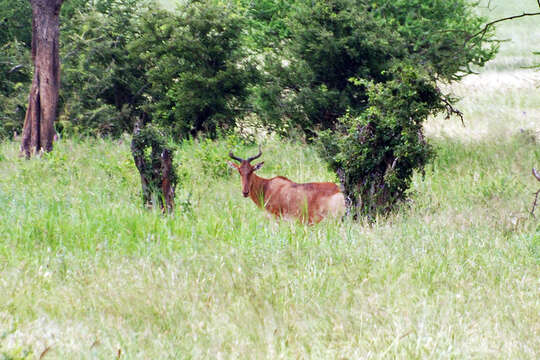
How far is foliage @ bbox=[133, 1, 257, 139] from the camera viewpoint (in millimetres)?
15086

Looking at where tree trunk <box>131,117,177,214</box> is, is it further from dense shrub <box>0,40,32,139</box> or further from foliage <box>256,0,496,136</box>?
dense shrub <box>0,40,32,139</box>

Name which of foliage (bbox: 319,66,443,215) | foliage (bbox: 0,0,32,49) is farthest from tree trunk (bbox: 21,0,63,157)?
foliage (bbox: 319,66,443,215)

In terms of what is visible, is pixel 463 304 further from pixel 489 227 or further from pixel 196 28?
pixel 196 28

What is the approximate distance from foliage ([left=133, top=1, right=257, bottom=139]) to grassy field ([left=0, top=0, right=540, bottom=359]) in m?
6.63

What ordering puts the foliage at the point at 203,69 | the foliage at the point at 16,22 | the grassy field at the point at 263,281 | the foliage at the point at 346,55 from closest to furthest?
the grassy field at the point at 263,281 < the foliage at the point at 346,55 < the foliage at the point at 203,69 < the foliage at the point at 16,22

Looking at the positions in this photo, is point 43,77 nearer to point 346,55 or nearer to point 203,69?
point 203,69

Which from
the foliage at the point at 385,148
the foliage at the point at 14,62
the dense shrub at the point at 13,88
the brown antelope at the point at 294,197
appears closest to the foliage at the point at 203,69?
the dense shrub at the point at 13,88

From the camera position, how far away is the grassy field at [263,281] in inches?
166

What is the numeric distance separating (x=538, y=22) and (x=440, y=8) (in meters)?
52.6

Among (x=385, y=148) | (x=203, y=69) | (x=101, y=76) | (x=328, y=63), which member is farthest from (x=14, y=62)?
(x=385, y=148)

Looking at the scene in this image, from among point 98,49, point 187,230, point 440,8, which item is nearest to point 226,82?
point 98,49

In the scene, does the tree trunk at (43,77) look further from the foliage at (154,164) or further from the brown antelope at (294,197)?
the brown antelope at (294,197)

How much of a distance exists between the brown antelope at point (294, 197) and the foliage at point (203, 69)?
6250 mm

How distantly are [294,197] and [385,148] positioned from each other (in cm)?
148
